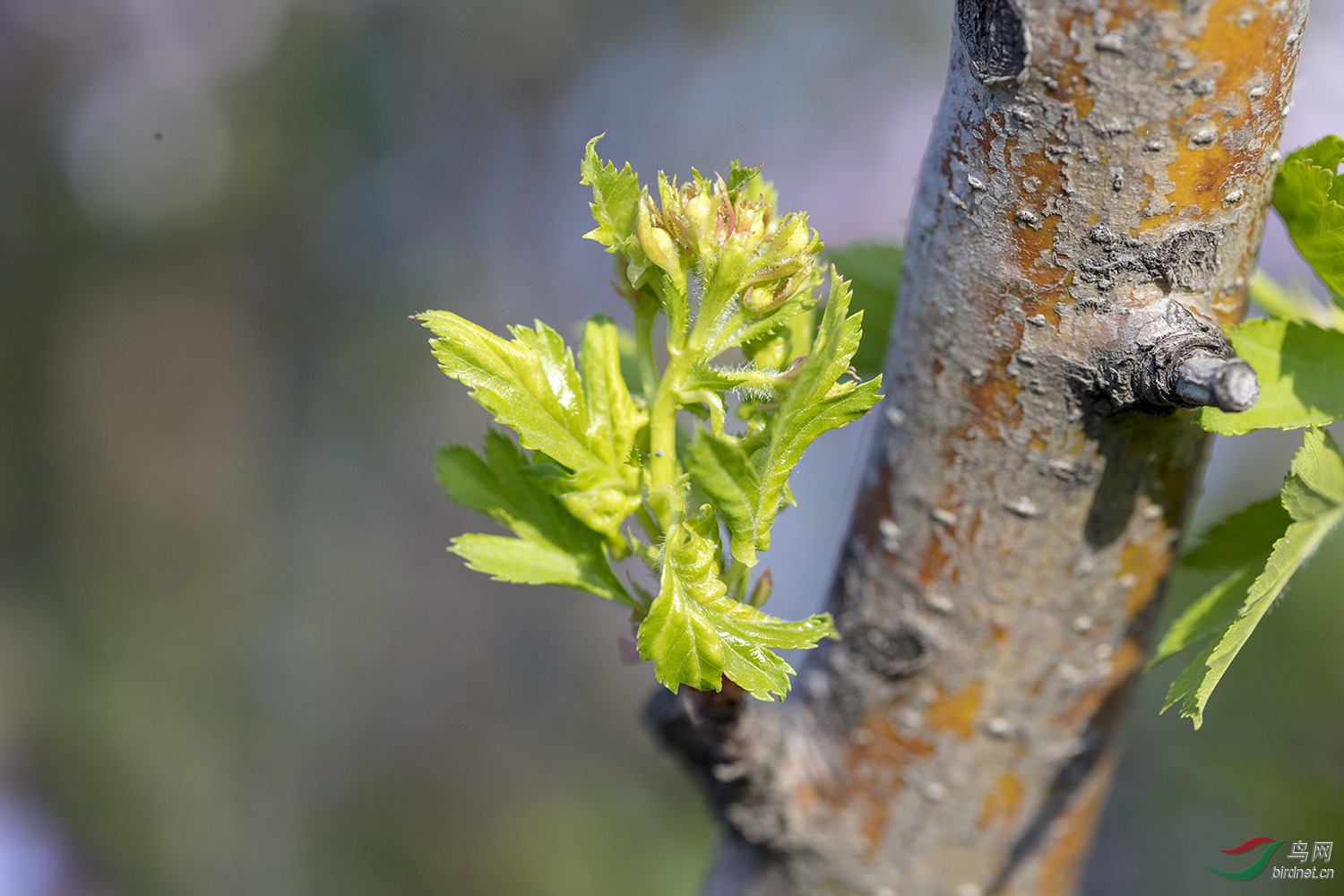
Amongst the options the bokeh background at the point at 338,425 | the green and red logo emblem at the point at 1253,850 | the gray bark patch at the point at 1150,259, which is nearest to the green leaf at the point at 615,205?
the gray bark patch at the point at 1150,259

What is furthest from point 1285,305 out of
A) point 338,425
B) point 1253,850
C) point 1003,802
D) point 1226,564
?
point 338,425

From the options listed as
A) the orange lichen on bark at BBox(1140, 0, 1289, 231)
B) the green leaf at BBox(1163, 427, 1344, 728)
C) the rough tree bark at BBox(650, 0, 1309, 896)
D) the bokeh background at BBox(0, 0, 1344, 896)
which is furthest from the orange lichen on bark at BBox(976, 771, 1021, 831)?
the bokeh background at BBox(0, 0, 1344, 896)

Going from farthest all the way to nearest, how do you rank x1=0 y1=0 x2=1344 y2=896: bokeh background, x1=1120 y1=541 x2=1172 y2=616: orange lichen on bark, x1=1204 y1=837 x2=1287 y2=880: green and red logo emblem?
x1=0 y1=0 x2=1344 y2=896: bokeh background
x1=1204 y1=837 x2=1287 y2=880: green and red logo emblem
x1=1120 y1=541 x2=1172 y2=616: orange lichen on bark

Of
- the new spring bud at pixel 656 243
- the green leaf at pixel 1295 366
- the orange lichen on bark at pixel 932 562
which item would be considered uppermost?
the green leaf at pixel 1295 366

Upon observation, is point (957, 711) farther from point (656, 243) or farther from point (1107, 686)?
point (656, 243)

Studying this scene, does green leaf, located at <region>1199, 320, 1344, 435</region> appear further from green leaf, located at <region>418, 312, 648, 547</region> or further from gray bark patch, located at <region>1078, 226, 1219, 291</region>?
green leaf, located at <region>418, 312, 648, 547</region>

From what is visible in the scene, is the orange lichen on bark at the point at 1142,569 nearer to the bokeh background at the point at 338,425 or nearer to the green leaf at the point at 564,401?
the green leaf at the point at 564,401

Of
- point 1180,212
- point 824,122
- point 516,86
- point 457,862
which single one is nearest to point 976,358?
point 1180,212

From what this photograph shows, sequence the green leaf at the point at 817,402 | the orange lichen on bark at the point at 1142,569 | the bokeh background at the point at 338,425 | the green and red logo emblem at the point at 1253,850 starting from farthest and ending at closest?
the bokeh background at the point at 338,425 < the green and red logo emblem at the point at 1253,850 < the orange lichen on bark at the point at 1142,569 < the green leaf at the point at 817,402
